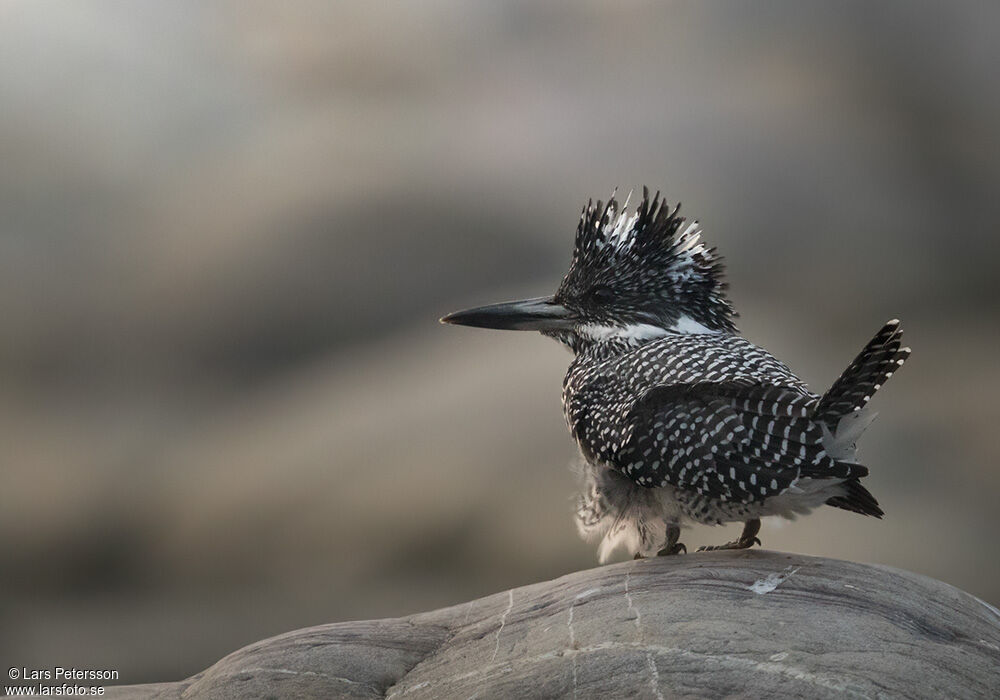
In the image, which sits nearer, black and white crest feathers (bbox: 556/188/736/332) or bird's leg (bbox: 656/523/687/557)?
bird's leg (bbox: 656/523/687/557)

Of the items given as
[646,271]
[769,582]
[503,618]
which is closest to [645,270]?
[646,271]

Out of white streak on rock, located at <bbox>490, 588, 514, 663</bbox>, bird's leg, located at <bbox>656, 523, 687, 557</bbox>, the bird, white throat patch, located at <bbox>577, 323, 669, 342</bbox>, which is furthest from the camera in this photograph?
white throat patch, located at <bbox>577, 323, 669, 342</bbox>

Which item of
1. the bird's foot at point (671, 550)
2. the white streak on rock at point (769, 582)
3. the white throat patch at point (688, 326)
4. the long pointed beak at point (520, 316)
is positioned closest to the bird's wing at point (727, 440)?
the white streak on rock at point (769, 582)

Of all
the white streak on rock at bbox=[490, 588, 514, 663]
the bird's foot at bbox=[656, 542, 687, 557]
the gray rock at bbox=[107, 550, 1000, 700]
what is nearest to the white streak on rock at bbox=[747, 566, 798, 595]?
the gray rock at bbox=[107, 550, 1000, 700]

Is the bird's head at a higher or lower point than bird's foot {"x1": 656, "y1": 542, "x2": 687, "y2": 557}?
higher

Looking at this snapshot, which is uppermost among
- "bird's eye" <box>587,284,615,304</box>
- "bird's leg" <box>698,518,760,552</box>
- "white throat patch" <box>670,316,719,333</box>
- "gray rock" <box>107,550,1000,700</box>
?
"bird's eye" <box>587,284,615,304</box>

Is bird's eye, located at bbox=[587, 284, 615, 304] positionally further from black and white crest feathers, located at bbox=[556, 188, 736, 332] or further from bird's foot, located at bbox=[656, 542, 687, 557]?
bird's foot, located at bbox=[656, 542, 687, 557]

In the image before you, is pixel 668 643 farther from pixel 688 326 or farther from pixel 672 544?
pixel 688 326
